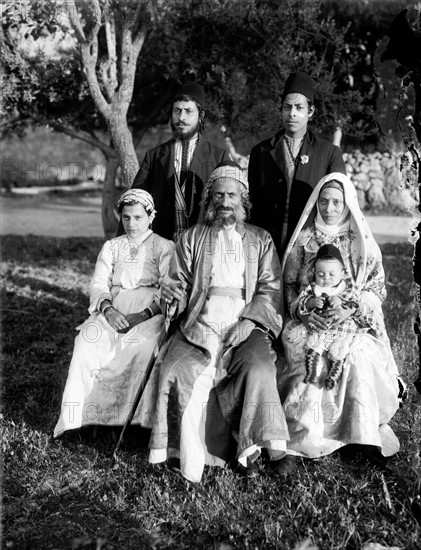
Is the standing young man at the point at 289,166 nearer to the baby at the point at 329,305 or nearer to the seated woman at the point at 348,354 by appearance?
the seated woman at the point at 348,354

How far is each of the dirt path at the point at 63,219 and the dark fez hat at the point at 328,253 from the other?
8575 millimetres

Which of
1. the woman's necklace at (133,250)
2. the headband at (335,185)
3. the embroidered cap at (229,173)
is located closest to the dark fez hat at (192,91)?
the embroidered cap at (229,173)

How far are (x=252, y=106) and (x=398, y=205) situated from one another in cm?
847

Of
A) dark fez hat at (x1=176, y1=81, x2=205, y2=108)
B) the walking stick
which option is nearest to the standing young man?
dark fez hat at (x1=176, y1=81, x2=205, y2=108)

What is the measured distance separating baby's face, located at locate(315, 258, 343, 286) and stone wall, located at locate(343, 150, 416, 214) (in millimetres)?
12631

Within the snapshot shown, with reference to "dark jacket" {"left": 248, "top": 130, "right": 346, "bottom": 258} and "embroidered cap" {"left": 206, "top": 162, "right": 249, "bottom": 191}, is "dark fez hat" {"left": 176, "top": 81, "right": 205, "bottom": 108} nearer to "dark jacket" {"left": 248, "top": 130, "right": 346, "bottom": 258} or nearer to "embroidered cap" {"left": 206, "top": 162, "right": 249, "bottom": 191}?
"dark jacket" {"left": 248, "top": 130, "right": 346, "bottom": 258}

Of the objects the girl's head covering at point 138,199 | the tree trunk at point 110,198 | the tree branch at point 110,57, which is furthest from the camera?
the tree trunk at point 110,198

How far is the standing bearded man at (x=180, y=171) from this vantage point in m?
4.96

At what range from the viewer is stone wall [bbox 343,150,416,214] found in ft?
53.1

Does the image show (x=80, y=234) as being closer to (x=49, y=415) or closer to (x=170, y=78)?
(x=170, y=78)

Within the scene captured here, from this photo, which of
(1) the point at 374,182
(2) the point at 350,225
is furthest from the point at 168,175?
(1) the point at 374,182

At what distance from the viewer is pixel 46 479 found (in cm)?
374

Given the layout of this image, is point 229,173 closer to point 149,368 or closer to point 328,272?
point 328,272

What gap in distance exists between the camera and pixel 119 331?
14.0ft
